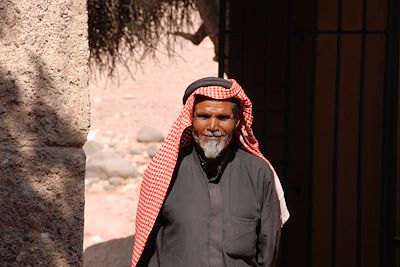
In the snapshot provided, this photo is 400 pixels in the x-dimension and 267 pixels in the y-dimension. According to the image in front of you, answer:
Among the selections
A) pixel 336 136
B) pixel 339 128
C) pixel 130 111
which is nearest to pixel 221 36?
pixel 336 136

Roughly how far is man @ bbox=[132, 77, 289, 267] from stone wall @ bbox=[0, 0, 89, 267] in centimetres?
53

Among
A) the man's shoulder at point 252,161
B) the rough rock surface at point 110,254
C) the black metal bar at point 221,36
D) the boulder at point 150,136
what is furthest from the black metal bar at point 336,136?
the boulder at point 150,136

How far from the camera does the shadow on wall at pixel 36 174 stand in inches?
108

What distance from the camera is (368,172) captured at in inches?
219

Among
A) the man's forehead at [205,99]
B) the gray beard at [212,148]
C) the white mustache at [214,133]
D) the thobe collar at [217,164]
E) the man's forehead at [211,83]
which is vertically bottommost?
the thobe collar at [217,164]

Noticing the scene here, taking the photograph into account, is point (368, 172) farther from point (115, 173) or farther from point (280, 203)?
point (115, 173)

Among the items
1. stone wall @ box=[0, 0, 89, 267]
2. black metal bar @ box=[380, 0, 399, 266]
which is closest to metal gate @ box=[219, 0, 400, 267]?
black metal bar @ box=[380, 0, 399, 266]

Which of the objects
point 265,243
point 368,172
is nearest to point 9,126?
point 265,243

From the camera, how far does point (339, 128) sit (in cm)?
573

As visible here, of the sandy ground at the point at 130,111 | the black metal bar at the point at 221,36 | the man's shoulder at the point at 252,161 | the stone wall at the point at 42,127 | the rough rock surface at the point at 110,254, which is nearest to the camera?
the stone wall at the point at 42,127

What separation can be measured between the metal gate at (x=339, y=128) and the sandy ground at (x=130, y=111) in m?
6.78

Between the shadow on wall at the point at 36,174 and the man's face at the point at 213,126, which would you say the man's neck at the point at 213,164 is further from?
the shadow on wall at the point at 36,174

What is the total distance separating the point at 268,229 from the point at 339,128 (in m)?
2.56

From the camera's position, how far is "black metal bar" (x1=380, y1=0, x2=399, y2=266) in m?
4.98
